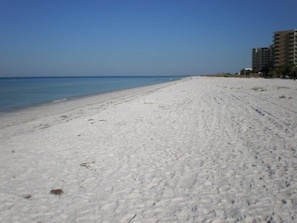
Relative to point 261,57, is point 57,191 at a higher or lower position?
lower

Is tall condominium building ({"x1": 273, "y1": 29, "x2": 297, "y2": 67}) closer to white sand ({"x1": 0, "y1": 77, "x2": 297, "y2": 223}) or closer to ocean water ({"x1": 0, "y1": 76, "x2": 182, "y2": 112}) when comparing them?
ocean water ({"x1": 0, "y1": 76, "x2": 182, "y2": 112})

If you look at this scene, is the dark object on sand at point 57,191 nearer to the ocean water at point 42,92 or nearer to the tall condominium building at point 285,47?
the ocean water at point 42,92

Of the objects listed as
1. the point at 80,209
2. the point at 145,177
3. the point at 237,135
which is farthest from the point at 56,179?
the point at 237,135

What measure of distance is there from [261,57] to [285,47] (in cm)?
4004

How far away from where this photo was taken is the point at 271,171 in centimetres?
515

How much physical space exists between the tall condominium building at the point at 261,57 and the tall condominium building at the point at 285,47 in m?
21.1

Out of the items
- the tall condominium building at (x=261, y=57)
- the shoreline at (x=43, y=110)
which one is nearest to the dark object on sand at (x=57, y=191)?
the shoreline at (x=43, y=110)

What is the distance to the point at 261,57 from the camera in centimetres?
16562

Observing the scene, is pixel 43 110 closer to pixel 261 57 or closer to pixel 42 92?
pixel 42 92

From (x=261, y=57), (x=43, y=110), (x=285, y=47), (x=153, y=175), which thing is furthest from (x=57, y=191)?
(x=261, y=57)

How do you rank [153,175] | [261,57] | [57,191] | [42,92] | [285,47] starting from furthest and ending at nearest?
[261,57], [285,47], [42,92], [153,175], [57,191]

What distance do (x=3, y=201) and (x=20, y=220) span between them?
2.52 ft

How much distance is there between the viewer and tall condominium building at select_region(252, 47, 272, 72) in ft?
519

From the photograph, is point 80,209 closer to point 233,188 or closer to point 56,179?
point 56,179
